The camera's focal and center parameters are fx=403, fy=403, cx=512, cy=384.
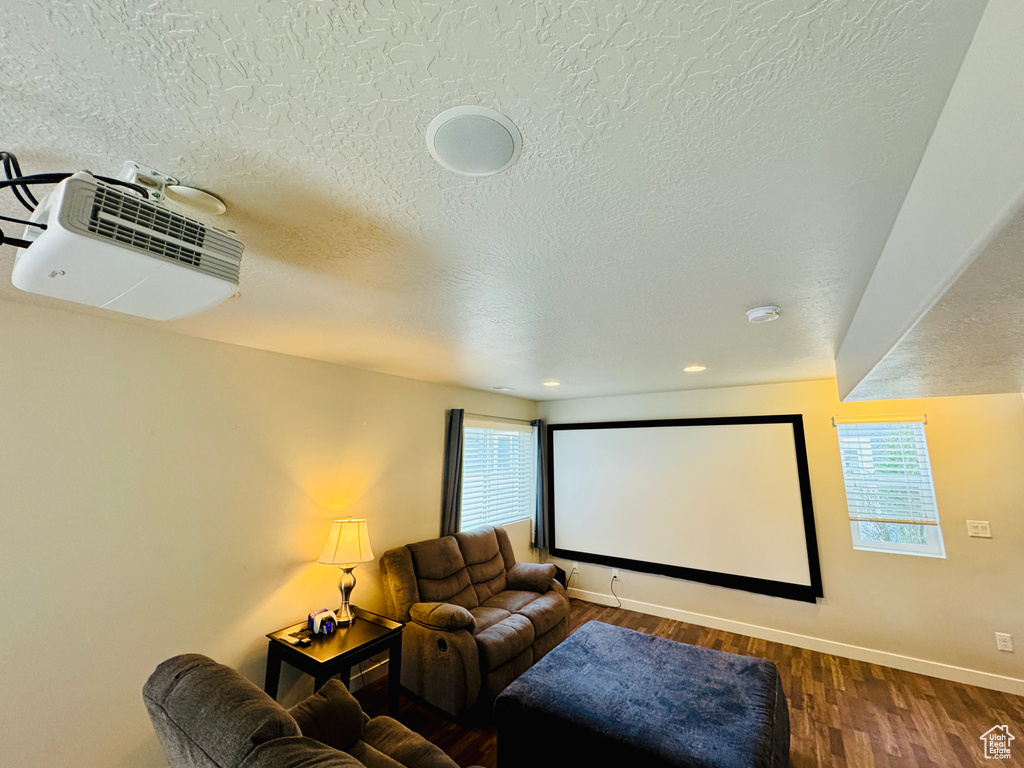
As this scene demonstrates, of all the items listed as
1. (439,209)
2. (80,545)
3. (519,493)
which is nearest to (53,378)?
(80,545)

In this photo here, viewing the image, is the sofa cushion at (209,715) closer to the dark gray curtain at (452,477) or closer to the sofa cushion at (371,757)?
the sofa cushion at (371,757)

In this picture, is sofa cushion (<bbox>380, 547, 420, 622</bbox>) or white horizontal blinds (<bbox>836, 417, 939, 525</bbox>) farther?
white horizontal blinds (<bbox>836, 417, 939, 525</bbox>)

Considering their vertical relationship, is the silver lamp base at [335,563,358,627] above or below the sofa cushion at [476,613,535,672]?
above

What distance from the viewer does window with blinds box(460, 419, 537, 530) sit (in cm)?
434

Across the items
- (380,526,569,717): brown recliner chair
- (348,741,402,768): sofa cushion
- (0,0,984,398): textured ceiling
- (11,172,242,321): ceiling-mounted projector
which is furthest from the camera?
(380,526,569,717): brown recliner chair

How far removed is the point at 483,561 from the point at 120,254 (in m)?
3.61

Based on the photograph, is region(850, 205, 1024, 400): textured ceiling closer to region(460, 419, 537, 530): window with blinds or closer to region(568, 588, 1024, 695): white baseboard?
region(568, 588, 1024, 695): white baseboard

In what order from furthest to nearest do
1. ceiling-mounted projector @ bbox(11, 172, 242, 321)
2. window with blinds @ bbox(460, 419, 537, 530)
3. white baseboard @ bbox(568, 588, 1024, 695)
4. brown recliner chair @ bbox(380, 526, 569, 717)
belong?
window with blinds @ bbox(460, 419, 537, 530) < white baseboard @ bbox(568, 588, 1024, 695) < brown recliner chair @ bbox(380, 526, 569, 717) < ceiling-mounted projector @ bbox(11, 172, 242, 321)

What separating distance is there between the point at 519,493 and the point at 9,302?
14.3ft

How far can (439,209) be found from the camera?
3.71 feet

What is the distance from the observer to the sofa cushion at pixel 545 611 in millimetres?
3270

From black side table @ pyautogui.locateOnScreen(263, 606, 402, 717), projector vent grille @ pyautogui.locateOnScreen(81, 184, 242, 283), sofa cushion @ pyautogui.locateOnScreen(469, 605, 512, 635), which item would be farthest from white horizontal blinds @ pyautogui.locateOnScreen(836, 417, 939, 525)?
projector vent grille @ pyautogui.locateOnScreen(81, 184, 242, 283)

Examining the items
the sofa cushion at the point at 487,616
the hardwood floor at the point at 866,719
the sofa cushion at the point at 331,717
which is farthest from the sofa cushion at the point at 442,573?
the sofa cushion at the point at 331,717

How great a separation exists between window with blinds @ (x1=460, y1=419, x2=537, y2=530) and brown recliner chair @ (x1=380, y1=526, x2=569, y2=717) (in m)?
0.40
